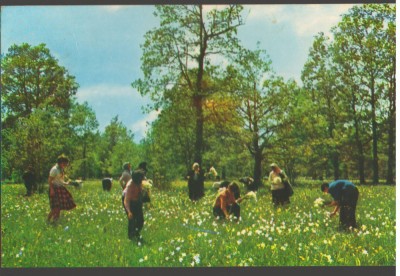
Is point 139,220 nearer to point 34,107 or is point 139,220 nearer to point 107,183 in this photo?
point 107,183

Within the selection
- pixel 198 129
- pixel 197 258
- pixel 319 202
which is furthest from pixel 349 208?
pixel 198 129

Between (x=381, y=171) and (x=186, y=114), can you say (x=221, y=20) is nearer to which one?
(x=186, y=114)

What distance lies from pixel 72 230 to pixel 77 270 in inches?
32.5

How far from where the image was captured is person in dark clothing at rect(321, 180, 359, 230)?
1016 cm

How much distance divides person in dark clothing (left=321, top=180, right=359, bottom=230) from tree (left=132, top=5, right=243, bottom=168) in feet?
8.51

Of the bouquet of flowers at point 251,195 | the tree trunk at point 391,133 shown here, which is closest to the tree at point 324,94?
the tree trunk at point 391,133

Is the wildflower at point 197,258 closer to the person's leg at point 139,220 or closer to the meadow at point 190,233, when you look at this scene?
the meadow at point 190,233

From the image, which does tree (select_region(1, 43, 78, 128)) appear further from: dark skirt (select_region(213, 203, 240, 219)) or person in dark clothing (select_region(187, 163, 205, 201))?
dark skirt (select_region(213, 203, 240, 219))

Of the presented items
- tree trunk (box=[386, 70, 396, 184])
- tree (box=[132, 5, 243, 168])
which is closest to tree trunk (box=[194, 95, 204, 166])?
tree (box=[132, 5, 243, 168])

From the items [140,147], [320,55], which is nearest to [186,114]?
[140,147]

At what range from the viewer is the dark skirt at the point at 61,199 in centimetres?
1020

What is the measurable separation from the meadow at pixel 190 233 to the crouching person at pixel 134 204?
157mm

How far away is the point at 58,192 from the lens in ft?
33.6

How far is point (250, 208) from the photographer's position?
10.4m
